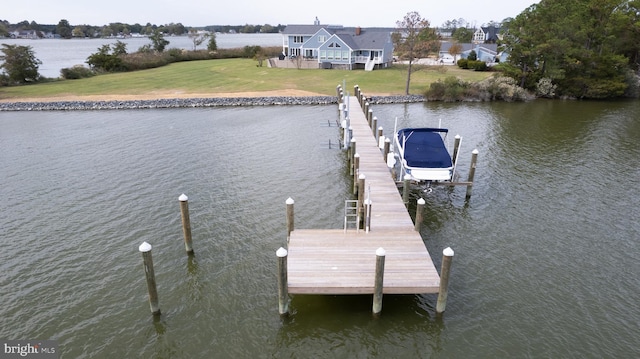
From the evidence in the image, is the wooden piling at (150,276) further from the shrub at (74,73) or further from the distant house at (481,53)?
the distant house at (481,53)

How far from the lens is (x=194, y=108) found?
42156 millimetres

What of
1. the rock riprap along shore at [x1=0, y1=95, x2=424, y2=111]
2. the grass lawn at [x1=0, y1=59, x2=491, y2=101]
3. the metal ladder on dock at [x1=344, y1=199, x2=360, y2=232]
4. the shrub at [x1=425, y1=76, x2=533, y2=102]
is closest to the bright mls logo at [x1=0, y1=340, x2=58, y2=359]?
the metal ladder on dock at [x1=344, y1=199, x2=360, y2=232]

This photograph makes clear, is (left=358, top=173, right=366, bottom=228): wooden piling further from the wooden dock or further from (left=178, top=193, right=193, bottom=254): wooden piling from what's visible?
(left=178, top=193, right=193, bottom=254): wooden piling

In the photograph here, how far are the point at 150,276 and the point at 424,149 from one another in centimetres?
1444

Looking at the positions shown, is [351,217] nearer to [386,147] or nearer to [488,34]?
[386,147]

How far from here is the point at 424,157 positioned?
19.9 meters

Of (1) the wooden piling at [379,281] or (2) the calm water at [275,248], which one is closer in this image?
(1) the wooden piling at [379,281]

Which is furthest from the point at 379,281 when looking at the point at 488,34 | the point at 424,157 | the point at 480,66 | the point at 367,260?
the point at 488,34

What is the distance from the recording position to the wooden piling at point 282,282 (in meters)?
11.1

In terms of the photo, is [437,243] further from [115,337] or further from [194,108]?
[194,108]

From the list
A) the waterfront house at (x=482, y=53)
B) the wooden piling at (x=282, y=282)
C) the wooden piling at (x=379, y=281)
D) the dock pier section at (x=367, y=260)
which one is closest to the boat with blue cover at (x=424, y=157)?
the dock pier section at (x=367, y=260)

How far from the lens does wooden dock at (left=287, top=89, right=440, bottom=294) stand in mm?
11969

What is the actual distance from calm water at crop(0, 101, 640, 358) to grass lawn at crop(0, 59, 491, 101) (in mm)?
19512

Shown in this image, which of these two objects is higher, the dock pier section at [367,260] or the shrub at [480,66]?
the shrub at [480,66]
